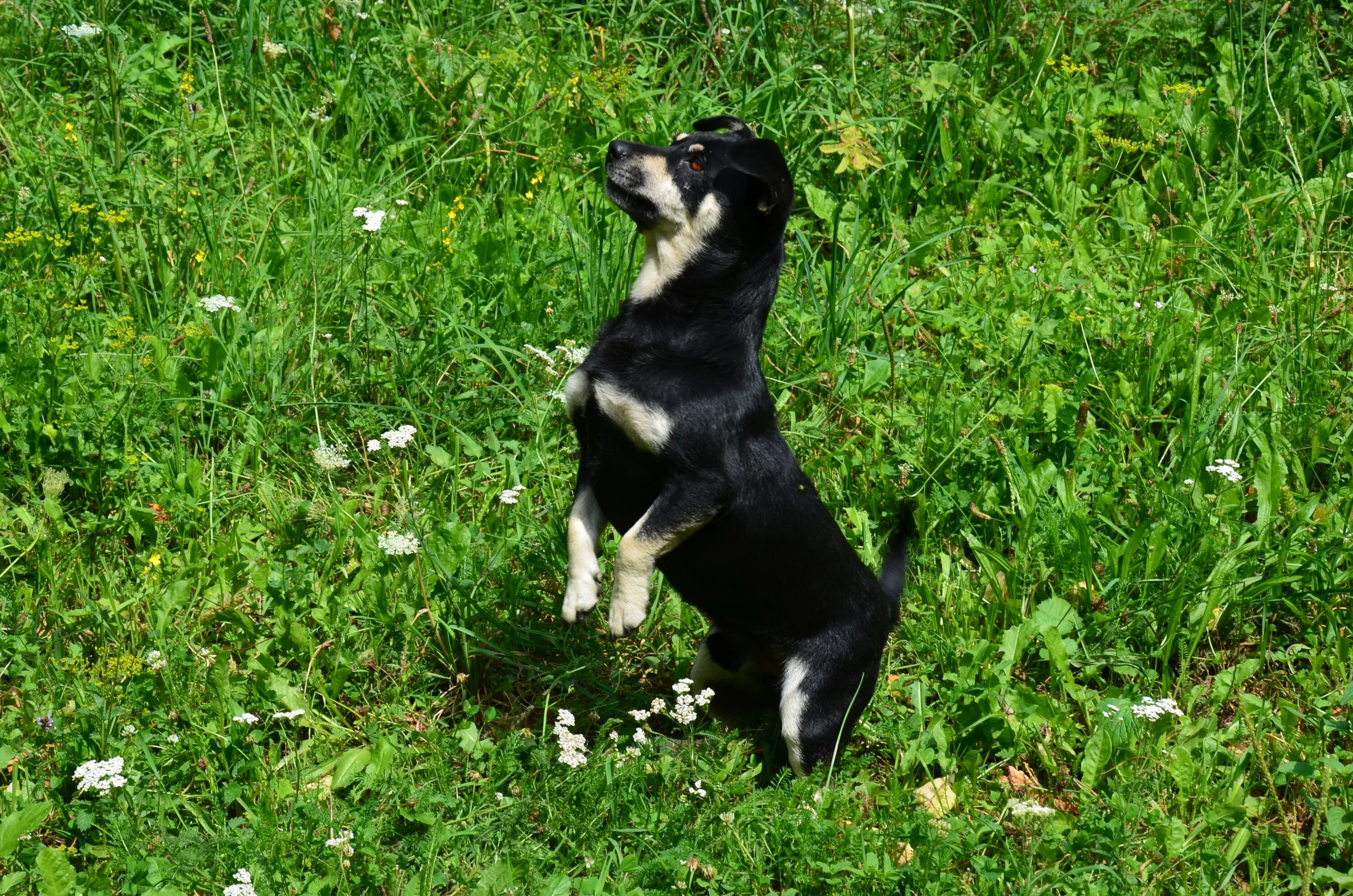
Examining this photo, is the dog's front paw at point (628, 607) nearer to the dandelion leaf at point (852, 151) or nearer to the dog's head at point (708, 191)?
the dog's head at point (708, 191)

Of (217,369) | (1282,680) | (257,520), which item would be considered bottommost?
(1282,680)

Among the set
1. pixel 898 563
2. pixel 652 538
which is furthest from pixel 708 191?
pixel 898 563

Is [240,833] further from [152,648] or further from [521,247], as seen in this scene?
[521,247]

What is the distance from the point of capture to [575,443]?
4.36 m

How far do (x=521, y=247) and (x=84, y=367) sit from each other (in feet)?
5.63

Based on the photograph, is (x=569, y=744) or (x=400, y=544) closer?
(x=569, y=744)

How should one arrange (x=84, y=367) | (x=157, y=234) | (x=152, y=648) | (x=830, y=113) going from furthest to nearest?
(x=830, y=113)
(x=157, y=234)
(x=84, y=367)
(x=152, y=648)

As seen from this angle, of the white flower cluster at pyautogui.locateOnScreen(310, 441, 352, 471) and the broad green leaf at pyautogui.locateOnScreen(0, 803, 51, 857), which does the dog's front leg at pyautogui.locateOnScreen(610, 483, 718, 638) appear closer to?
the white flower cluster at pyautogui.locateOnScreen(310, 441, 352, 471)

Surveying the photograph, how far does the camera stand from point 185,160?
505 centimetres

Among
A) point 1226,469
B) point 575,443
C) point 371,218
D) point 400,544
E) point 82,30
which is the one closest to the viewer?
point 400,544

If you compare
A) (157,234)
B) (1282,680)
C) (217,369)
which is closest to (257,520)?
(217,369)

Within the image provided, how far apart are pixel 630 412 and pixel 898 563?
3.63 feet

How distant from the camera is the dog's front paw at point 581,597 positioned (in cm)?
313

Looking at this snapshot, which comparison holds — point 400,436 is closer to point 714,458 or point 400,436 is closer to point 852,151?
point 714,458
